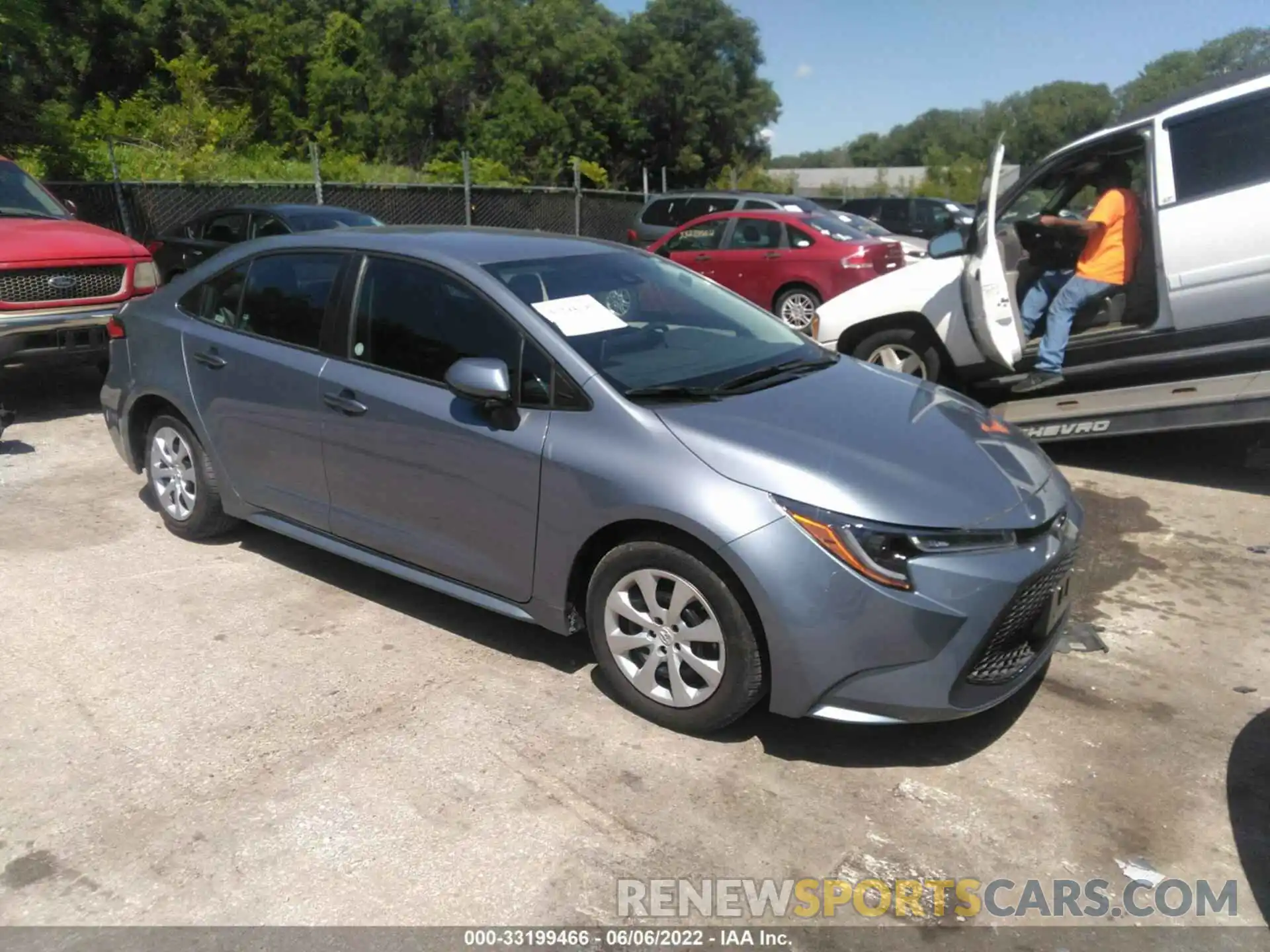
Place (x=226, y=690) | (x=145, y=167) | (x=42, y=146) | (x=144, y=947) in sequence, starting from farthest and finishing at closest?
1. (x=145, y=167)
2. (x=42, y=146)
3. (x=226, y=690)
4. (x=144, y=947)

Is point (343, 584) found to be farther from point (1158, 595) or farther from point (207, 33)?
point (207, 33)

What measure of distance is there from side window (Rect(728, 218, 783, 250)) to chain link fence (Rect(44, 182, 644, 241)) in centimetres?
287

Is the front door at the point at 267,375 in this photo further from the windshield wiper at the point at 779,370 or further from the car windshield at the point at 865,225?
the car windshield at the point at 865,225

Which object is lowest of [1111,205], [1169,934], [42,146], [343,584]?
[1169,934]

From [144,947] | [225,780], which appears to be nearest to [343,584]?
[225,780]

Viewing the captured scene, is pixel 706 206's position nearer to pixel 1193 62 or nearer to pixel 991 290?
pixel 991 290

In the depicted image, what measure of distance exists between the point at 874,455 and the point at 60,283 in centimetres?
664

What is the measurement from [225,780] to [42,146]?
14664 mm

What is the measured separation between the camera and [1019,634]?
3.41m

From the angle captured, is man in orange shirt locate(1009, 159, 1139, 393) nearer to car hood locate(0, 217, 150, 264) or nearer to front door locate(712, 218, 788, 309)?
front door locate(712, 218, 788, 309)

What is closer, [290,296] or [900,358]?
[290,296]

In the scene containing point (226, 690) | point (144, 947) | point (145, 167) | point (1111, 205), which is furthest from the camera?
point (145, 167)

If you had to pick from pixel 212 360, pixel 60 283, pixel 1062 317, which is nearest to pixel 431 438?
pixel 212 360

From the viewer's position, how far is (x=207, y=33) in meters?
33.0
